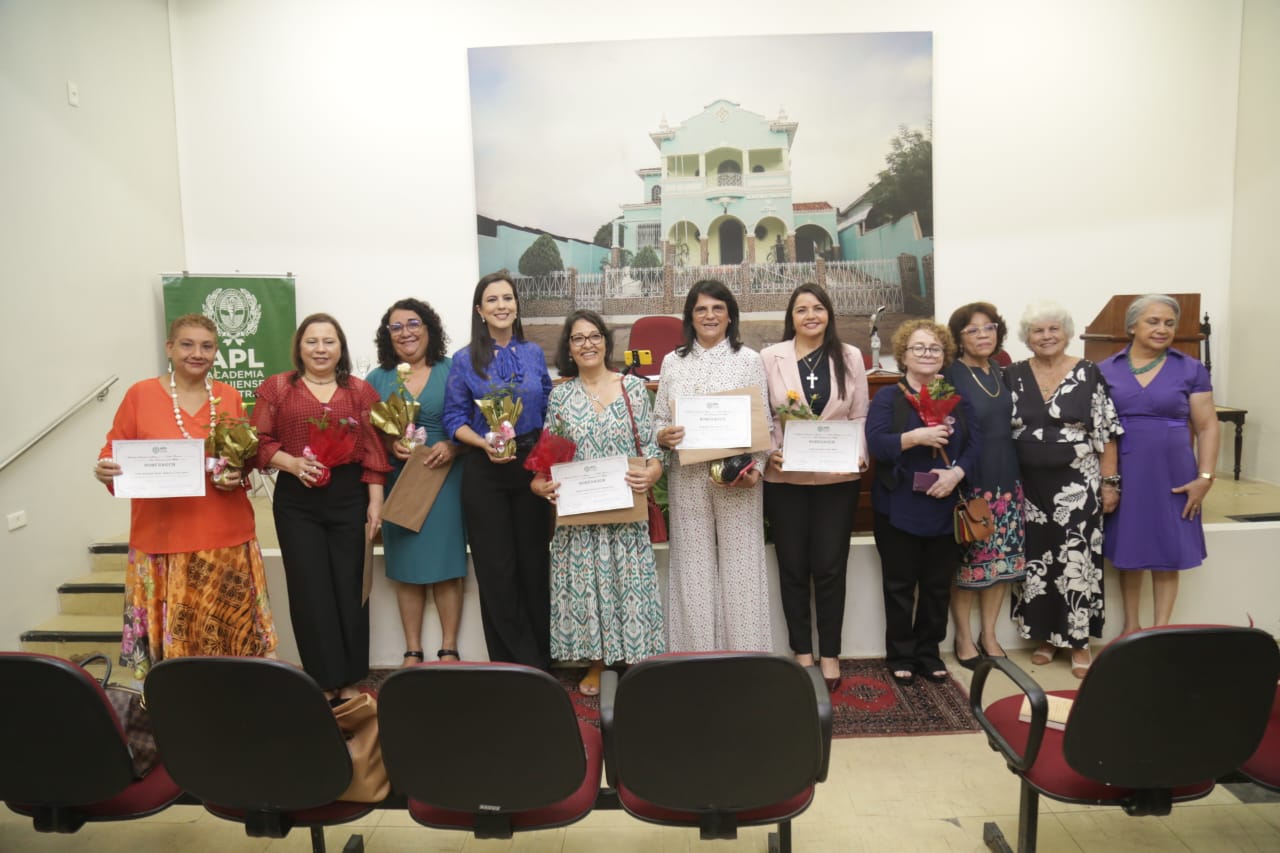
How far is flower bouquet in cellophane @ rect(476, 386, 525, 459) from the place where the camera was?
3037 mm

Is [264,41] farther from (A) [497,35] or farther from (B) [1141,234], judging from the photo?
(B) [1141,234]

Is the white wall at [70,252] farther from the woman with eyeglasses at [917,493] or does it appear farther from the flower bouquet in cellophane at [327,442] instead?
the woman with eyeglasses at [917,493]

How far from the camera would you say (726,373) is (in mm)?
3143

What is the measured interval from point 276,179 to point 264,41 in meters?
1.13

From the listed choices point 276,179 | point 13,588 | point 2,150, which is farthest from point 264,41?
point 13,588

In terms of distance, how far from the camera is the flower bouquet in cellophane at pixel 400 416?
313cm

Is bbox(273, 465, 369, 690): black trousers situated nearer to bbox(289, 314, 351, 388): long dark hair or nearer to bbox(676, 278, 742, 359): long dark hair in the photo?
bbox(289, 314, 351, 388): long dark hair

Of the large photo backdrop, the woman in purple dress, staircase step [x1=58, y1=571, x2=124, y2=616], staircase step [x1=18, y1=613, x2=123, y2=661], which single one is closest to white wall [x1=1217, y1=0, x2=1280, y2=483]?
the large photo backdrop

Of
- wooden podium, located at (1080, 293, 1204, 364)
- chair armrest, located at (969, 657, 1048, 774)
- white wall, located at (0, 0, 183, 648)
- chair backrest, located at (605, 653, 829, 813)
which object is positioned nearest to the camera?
chair backrest, located at (605, 653, 829, 813)

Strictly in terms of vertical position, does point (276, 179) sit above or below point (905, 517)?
above

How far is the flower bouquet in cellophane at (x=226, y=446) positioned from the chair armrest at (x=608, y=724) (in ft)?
5.73

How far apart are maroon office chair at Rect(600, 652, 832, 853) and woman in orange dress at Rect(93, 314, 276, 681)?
6.35ft

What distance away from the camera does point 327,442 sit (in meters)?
3.00

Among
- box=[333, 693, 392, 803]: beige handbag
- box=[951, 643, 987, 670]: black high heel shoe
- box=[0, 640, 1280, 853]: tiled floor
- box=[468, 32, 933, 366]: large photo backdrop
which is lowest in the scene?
box=[0, 640, 1280, 853]: tiled floor
